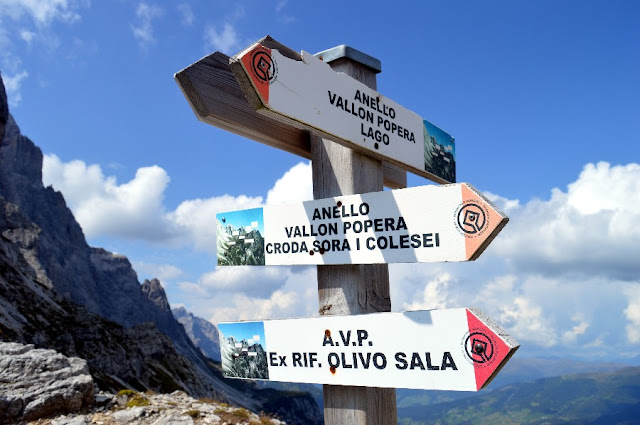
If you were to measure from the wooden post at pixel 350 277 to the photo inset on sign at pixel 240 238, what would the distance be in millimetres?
609

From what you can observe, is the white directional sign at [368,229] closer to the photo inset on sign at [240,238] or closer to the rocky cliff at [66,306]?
the photo inset on sign at [240,238]

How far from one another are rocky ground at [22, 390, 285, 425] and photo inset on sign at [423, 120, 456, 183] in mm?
8213

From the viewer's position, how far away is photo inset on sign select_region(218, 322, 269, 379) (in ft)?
14.5

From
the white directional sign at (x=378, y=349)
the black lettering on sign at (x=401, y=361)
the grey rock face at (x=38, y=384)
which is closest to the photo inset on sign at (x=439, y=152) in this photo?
the white directional sign at (x=378, y=349)

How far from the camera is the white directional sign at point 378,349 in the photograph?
3.54m

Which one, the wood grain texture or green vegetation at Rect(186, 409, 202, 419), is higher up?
the wood grain texture

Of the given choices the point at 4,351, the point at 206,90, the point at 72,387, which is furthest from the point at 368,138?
the point at 4,351

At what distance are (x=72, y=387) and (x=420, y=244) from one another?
10.8 m

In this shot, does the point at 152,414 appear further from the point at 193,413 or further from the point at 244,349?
the point at 244,349

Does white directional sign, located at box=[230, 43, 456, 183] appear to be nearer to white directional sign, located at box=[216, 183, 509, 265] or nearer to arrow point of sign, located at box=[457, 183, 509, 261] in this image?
white directional sign, located at box=[216, 183, 509, 265]

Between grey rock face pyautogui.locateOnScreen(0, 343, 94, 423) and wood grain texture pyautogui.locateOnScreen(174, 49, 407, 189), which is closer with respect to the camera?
wood grain texture pyautogui.locateOnScreen(174, 49, 407, 189)

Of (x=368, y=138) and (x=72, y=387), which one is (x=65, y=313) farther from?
(x=368, y=138)

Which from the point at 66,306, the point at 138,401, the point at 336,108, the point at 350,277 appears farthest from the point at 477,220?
the point at 66,306

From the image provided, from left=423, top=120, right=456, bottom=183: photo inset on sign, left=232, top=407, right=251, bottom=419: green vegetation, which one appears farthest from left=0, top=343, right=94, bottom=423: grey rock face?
left=423, top=120, right=456, bottom=183: photo inset on sign
